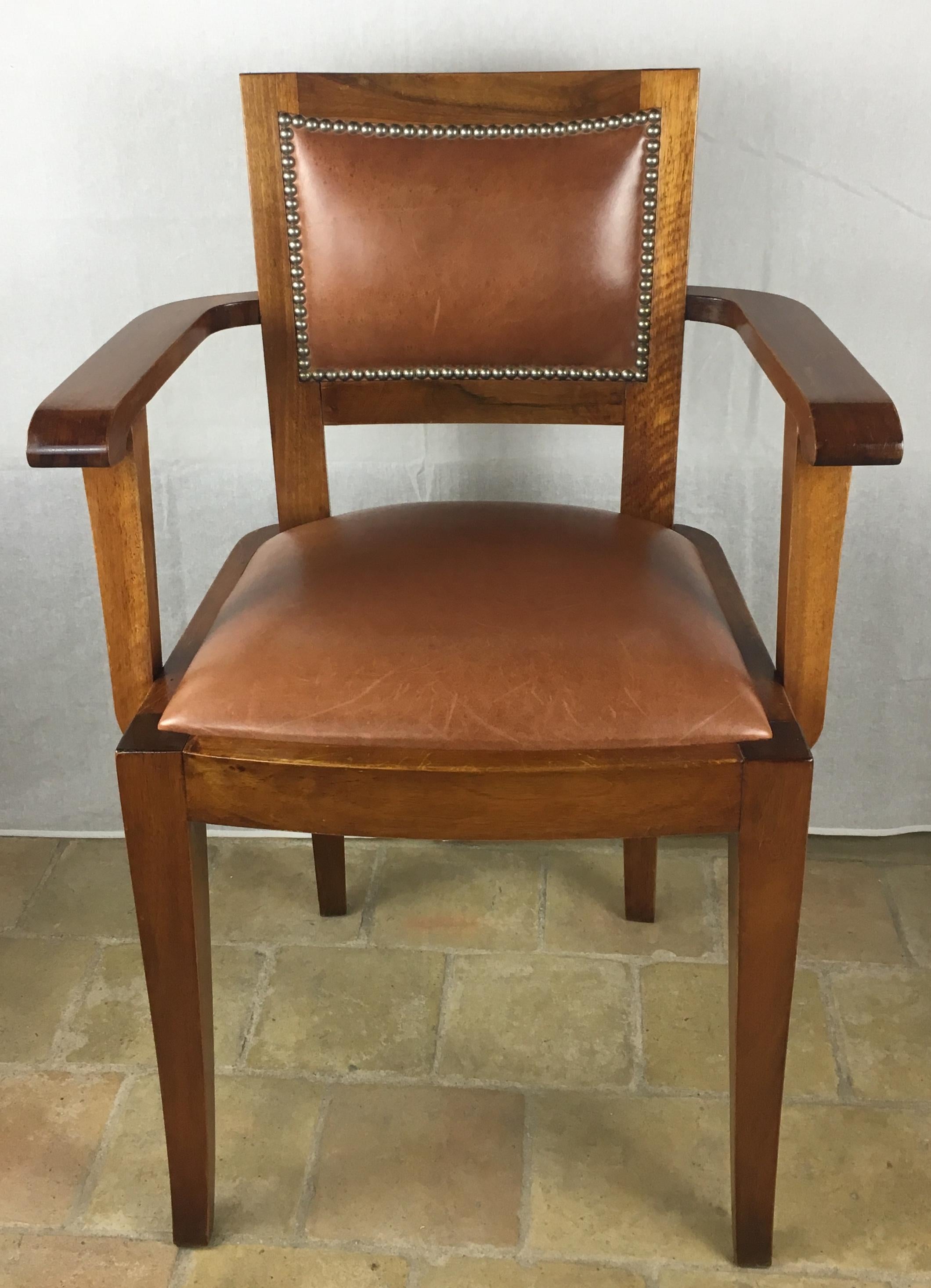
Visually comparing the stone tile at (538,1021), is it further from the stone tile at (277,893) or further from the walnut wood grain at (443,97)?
the walnut wood grain at (443,97)

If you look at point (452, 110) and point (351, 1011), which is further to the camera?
point (351, 1011)

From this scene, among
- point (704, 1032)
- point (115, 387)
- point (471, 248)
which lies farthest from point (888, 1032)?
point (115, 387)

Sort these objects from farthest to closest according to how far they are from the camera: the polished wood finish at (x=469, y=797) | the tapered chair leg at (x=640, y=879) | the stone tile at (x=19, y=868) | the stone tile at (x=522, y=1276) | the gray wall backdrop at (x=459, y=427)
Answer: the stone tile at (x=19, y=868)
the tapered chair leg at (x=640, y=879)
the gray wall backdrop at (x=459, y=427)
the stone tile at (x=522, y=1276)
the polished wood finish at (x=469, y=797)

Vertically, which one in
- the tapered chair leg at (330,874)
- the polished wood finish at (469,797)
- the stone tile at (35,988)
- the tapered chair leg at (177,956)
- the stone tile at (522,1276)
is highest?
the polished wood finish at (469,797)

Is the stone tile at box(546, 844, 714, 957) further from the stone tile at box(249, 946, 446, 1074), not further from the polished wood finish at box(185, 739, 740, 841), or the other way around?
the polished wood finish at box(185, 739, 740, 841)

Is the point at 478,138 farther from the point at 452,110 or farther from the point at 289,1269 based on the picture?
the point at 289,1269

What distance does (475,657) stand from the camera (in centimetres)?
104

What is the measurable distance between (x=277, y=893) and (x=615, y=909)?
46 cm

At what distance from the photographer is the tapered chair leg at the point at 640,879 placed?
1.60 meters

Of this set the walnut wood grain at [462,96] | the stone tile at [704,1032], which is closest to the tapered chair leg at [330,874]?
the stone tile at [704,1032]

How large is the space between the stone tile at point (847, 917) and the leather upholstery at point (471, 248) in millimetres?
801

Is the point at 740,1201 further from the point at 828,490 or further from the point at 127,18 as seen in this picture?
the point at 127,18

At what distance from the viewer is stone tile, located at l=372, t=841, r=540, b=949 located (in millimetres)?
1644

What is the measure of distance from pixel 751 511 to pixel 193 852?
0.90 meters
